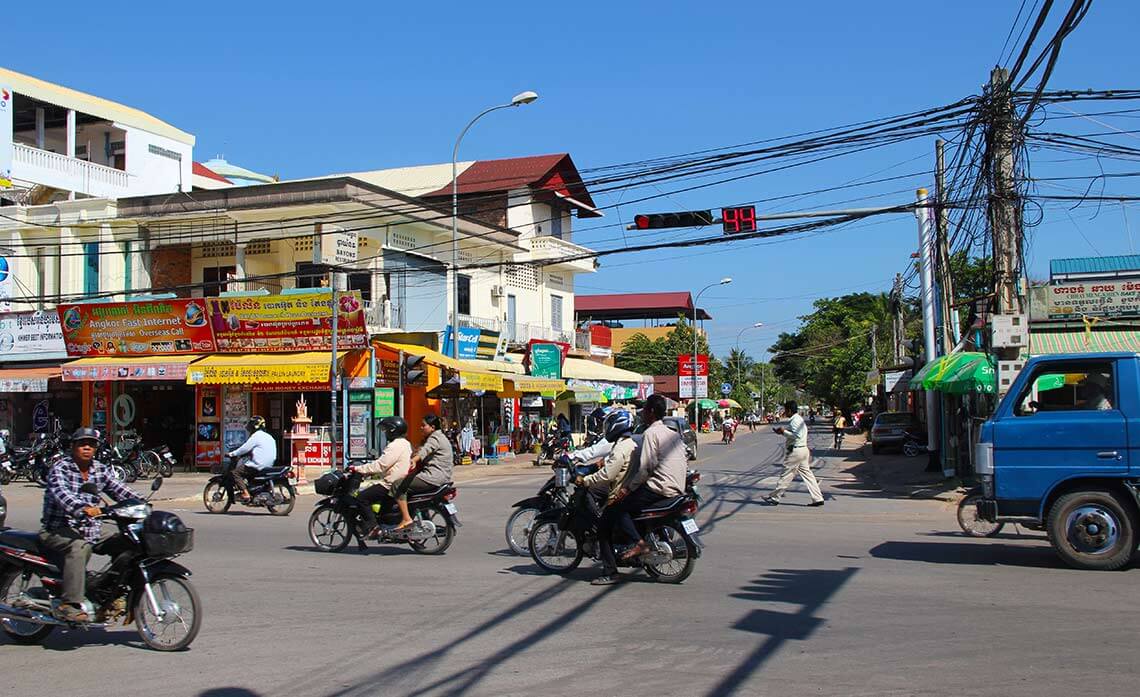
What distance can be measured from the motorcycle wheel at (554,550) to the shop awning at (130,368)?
19668 millimetres

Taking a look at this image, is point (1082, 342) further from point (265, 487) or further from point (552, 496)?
point (265, 487)

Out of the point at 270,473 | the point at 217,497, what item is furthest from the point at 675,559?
the point at 217,497

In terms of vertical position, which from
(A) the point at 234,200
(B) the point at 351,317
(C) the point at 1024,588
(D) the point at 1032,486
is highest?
(A) the point at 234,200

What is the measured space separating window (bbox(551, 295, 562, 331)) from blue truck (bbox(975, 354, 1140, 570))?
1273 inches

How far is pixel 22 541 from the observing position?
7102mm

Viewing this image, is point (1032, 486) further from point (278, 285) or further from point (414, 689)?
point (278, 285)

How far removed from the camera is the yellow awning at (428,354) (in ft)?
91.8

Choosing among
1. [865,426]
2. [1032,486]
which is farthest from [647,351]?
[1032,486]

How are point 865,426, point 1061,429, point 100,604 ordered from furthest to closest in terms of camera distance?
point 865,426 < point 1061,429 < point 100,604

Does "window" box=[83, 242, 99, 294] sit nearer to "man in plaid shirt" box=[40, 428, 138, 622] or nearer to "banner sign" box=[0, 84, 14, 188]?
"banner sign" box=[0, 84, 14, 188]

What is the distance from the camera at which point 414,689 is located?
6.11 m

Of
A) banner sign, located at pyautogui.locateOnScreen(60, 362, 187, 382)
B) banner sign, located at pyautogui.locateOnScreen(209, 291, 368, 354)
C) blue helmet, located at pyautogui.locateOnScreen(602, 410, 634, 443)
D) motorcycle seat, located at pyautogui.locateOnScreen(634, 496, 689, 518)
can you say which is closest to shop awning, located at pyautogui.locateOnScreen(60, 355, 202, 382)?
banner sign, located at pyautogui.locateOnScreen(60, 362, 187, 382)

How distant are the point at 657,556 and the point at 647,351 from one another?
2556 inches

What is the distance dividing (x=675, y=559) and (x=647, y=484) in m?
0.81
